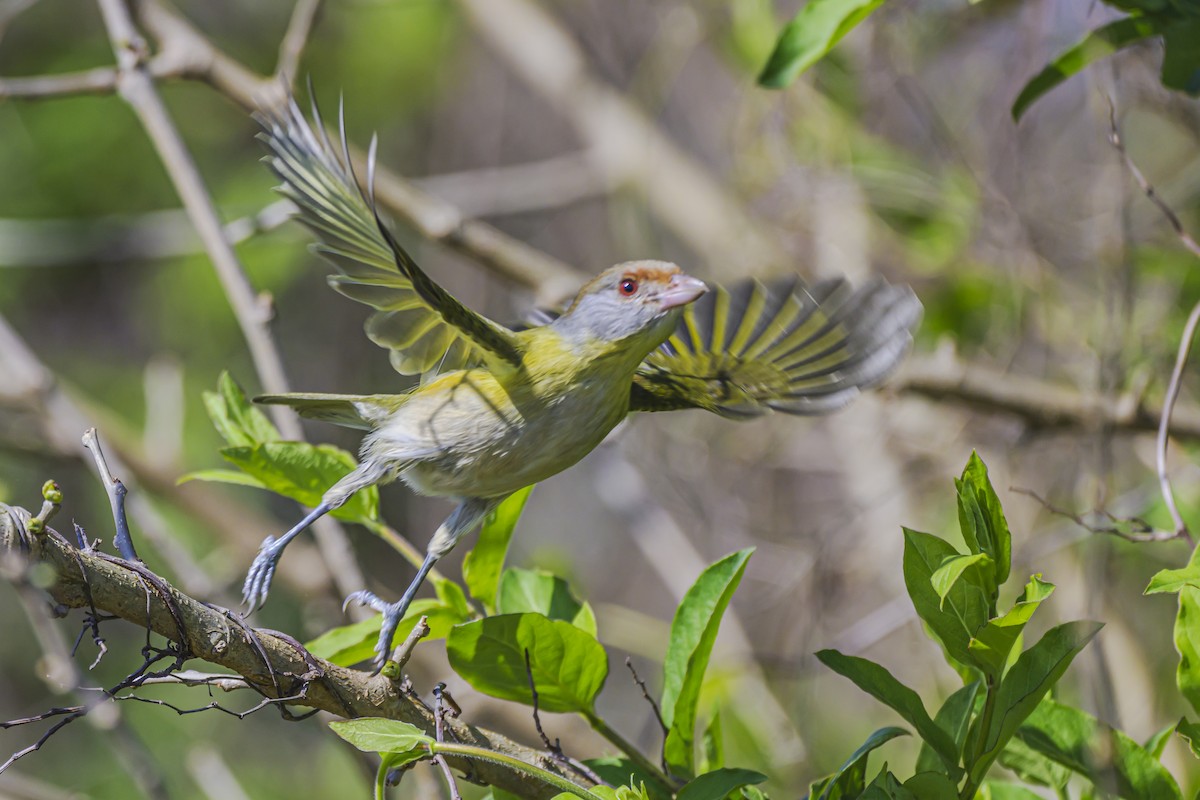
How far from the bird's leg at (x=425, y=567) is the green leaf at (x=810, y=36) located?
2.54 feet

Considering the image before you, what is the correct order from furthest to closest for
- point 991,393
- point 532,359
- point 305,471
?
point 991,393 → point 532,359 → point 305,471

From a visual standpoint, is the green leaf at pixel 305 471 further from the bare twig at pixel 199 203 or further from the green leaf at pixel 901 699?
the green leaf at pixel 901 699

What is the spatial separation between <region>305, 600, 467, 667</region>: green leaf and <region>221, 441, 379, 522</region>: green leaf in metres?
0.20

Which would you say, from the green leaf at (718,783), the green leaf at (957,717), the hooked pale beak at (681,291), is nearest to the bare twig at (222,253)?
the hooked pale beak at (681,291)

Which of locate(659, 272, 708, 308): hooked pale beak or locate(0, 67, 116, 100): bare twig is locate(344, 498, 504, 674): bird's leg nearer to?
locate(659, 272, 708, 308): hooked pale beak

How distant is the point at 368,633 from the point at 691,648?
438 mm

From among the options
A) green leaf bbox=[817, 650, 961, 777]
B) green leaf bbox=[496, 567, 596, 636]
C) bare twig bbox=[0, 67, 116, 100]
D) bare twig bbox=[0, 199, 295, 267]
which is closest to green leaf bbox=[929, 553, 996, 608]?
green leaf bbox=[817, 650, 961, 777]

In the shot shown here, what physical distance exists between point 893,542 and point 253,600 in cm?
249

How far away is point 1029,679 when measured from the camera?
49.0 inches

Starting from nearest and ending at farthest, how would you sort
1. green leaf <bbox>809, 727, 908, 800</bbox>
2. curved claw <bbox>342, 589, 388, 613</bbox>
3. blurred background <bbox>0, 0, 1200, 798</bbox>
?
green leaf <bbox>809, 727, 908, 800</bbox>, curved claw <bbox>342, 589, 388, 613</bbox>, blurred background <bbox>0, 0, 1200, 798</bbox>

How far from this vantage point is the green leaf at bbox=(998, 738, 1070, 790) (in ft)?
4.80

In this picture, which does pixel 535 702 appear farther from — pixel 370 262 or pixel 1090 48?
pixel 1090 48

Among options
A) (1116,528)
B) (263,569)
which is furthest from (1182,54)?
(263,569)

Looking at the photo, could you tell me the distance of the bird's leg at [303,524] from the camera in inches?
67.4
